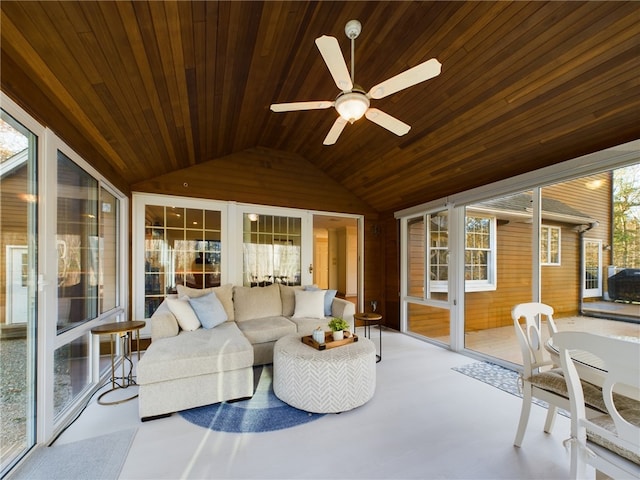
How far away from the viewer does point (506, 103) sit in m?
2.69

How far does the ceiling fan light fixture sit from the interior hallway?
2337 mm

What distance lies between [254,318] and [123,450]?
212 cm

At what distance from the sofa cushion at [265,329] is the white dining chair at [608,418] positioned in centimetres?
280

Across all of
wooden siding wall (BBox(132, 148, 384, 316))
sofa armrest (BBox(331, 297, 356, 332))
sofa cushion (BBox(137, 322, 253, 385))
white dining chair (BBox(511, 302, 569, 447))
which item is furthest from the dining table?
wooden siding wall (BBox(132, 148, 384, 316))

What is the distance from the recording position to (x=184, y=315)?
3338mm

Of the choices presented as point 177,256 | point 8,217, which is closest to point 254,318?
point 177,256

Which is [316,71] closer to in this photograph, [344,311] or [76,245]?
[76,245]

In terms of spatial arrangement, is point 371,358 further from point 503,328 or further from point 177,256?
point 177,256

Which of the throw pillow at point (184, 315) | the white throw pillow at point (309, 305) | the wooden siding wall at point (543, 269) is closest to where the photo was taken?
the wooden siding wall at point (543, 269)

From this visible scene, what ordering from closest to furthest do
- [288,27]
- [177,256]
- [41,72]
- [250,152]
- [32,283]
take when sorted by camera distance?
[41,72], [32,283], [288,27], [177,256], [250,152]

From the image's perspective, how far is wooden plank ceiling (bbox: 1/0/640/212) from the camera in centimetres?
168

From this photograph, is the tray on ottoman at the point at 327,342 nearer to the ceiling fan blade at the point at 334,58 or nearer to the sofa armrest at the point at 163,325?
the sofa armrest at the point at 163,325

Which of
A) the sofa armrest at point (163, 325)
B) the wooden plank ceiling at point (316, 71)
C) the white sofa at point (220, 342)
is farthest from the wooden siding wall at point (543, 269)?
the sofa armrest at point (163, 325)

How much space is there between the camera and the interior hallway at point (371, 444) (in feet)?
6.05
